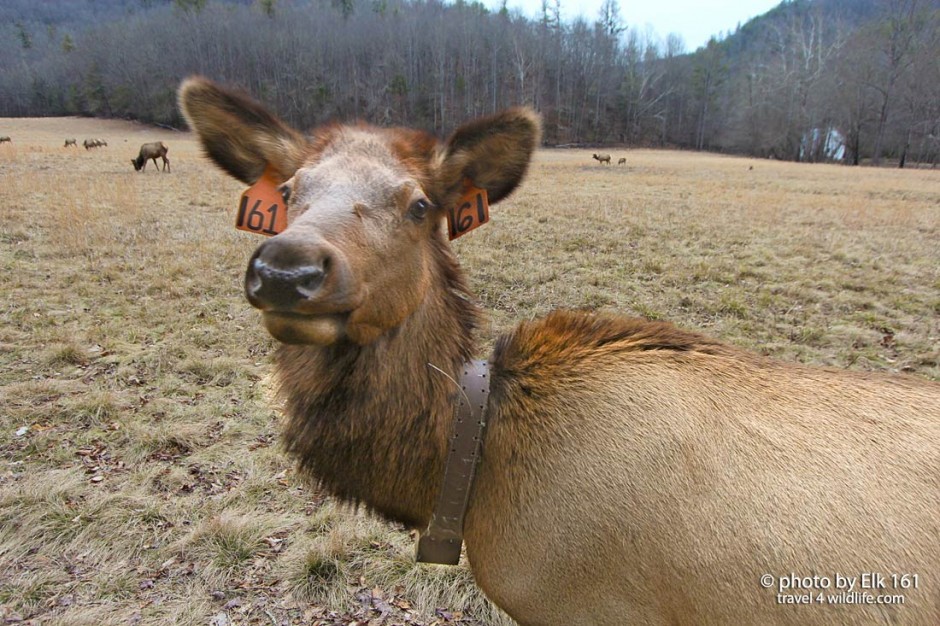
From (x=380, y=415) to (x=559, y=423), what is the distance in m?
0.75

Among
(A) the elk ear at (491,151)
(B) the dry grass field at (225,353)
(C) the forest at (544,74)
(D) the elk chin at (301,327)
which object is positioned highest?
(C) the forest at (544,74)

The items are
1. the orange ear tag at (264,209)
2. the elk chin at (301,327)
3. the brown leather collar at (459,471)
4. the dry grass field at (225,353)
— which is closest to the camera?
the elk chin at (301,327)

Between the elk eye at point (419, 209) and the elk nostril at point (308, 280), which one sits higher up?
the elk eye at point (419, 209)

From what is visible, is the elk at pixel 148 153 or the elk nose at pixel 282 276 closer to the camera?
the elk nose at pixel 282 276

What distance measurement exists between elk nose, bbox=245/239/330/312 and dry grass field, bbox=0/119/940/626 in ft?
4.44

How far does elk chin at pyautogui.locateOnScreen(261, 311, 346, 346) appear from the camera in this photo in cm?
165

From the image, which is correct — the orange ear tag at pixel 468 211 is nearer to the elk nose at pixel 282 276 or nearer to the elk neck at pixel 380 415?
the elk neck at pixel 380 415

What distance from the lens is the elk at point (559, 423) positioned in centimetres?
171

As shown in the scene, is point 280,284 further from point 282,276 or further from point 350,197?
point 350,197

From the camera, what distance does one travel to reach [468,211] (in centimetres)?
253

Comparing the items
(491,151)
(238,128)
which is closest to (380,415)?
(491,151)

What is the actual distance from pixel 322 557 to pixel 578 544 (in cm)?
222

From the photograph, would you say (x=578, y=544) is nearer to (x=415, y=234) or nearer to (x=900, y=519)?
(x=900, y=519)

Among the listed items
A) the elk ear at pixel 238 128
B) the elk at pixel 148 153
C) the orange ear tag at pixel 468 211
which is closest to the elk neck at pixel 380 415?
the orange ear tag at pixel 468 211
